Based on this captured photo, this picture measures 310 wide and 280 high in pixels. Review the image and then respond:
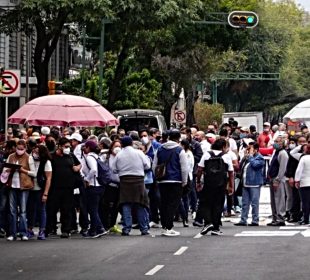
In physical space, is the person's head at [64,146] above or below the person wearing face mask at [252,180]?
above

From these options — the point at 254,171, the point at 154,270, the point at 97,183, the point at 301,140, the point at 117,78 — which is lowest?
the point at 154,270

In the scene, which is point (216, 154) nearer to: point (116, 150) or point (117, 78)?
point (116, 150)

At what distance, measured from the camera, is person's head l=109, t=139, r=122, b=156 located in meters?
23.3

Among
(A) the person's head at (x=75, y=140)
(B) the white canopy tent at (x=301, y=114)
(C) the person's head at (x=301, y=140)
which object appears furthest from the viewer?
(B) the white canopy tent at (x=301, y=114)

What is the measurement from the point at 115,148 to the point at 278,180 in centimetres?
418

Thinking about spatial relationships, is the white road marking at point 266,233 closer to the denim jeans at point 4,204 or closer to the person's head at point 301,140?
the person's head at point 301,140

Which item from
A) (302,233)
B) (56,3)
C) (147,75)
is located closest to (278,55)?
(147,75)

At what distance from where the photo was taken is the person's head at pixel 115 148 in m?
23.3

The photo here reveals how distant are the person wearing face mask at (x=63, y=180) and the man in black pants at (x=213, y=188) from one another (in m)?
2.29

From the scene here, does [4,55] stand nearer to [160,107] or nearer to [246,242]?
[160,107]

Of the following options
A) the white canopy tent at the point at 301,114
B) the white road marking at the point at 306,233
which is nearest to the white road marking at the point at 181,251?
the white road marking at the point at 306,233

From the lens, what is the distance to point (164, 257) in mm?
18438

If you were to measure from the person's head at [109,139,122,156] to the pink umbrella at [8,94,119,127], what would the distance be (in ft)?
12.5

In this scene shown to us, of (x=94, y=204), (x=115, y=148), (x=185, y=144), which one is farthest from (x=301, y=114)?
(x=94, y=204)
